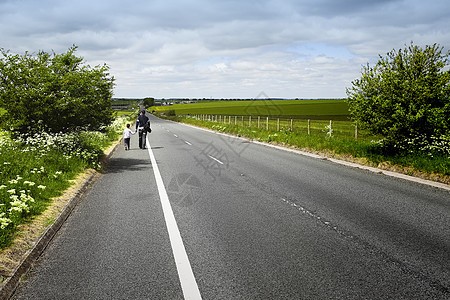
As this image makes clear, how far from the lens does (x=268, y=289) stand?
3.41m

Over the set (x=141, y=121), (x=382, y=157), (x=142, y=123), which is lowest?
(x=382, y=157)

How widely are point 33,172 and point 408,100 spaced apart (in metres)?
10.4

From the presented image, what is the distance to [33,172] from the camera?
7.39m

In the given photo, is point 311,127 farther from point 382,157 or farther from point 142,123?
point 382,157

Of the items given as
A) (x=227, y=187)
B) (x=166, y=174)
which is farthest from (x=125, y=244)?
(x=166, y=174)

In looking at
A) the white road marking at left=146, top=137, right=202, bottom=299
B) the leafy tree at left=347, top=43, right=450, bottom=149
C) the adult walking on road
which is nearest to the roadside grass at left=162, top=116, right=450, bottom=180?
the leafy tree at left=347, top=43, right=450, bottom=149

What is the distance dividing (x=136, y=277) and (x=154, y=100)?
191 meters

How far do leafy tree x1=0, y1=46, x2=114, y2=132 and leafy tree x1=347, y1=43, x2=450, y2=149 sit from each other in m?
8.89

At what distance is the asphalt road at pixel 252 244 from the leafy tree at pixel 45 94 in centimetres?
291

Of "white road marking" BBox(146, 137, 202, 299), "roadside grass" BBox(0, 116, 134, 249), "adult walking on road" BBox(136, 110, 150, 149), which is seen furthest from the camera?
"adult walking on road" BBox(136, 110, 150, 149)

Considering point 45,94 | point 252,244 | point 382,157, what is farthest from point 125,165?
point 382,157

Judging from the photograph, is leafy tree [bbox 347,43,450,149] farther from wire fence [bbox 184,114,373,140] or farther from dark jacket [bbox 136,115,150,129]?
dark jacket [bbox 136,115,150,129]

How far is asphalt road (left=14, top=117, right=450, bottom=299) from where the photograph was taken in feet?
11.4

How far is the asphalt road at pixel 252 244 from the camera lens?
3469mm
